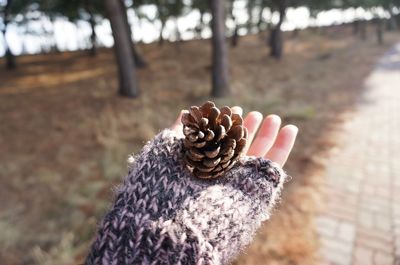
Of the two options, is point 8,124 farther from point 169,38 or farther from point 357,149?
point 169,38

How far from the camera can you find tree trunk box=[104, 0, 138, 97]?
26.2 feet

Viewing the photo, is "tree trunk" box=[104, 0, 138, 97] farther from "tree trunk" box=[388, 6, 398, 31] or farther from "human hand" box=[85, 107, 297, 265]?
"tree trunk" box=[388, 6, 398, 31]

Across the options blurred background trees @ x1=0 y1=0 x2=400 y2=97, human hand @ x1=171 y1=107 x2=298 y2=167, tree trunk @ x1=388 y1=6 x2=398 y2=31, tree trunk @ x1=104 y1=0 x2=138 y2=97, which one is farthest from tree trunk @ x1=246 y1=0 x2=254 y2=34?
human hand @ x1=171 y1=107 x2=298 y2=167

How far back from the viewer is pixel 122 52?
849 cm

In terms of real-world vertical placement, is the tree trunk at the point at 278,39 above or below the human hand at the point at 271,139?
above

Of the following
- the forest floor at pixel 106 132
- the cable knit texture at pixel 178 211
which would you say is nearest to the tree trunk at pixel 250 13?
the forest floor at pixel 106 132

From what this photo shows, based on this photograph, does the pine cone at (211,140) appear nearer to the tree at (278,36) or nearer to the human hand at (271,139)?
the human hand at (271,139)

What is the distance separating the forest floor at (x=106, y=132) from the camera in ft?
12.9

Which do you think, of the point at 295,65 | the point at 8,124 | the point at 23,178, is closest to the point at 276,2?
the point at 295,65

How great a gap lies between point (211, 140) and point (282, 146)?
566mm

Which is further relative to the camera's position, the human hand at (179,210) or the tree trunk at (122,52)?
the tree trunk at (122,52)

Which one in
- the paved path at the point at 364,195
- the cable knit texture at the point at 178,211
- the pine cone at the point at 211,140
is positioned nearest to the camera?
the cable knit texture at the point at 178,211

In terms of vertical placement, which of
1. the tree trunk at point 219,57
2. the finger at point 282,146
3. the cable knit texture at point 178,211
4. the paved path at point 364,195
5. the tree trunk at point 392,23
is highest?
the tree trunk at point 392,23

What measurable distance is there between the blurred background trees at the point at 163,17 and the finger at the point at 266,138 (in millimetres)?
6858
